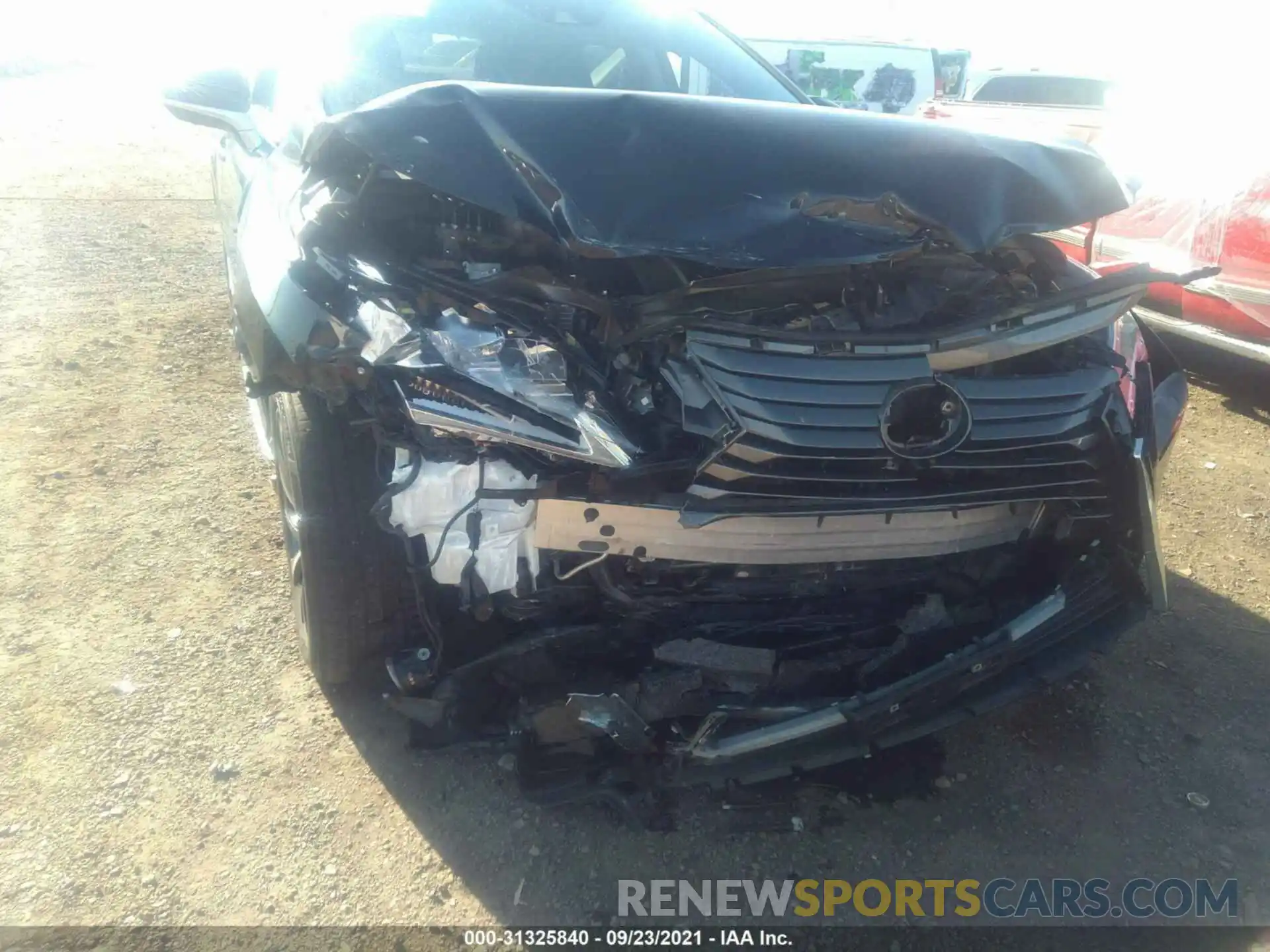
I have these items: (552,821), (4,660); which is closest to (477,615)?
(552,821)

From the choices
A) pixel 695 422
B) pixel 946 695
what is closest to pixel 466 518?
pixel 695 422

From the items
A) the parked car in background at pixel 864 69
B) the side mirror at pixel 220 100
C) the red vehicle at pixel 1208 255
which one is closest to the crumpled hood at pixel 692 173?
the side mirror at pixel 220 100

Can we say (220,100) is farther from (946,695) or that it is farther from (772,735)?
(946,695)

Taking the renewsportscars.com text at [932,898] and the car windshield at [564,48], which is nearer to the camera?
the renewsportscars.com text at [932,898]

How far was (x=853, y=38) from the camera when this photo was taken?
11836mm

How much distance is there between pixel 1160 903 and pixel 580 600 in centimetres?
152

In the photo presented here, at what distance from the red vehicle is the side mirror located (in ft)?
12.0

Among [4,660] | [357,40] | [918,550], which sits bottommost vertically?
[4,660]

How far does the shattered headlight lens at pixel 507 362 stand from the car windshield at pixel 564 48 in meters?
1.32

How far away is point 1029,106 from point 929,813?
6557 millimetres

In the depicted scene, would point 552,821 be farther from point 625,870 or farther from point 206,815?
point 206,815

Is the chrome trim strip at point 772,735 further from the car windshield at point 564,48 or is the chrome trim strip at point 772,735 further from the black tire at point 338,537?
the car windshield at point 564,48

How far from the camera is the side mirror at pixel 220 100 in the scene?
2990 mm

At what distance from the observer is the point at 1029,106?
6.95 m
